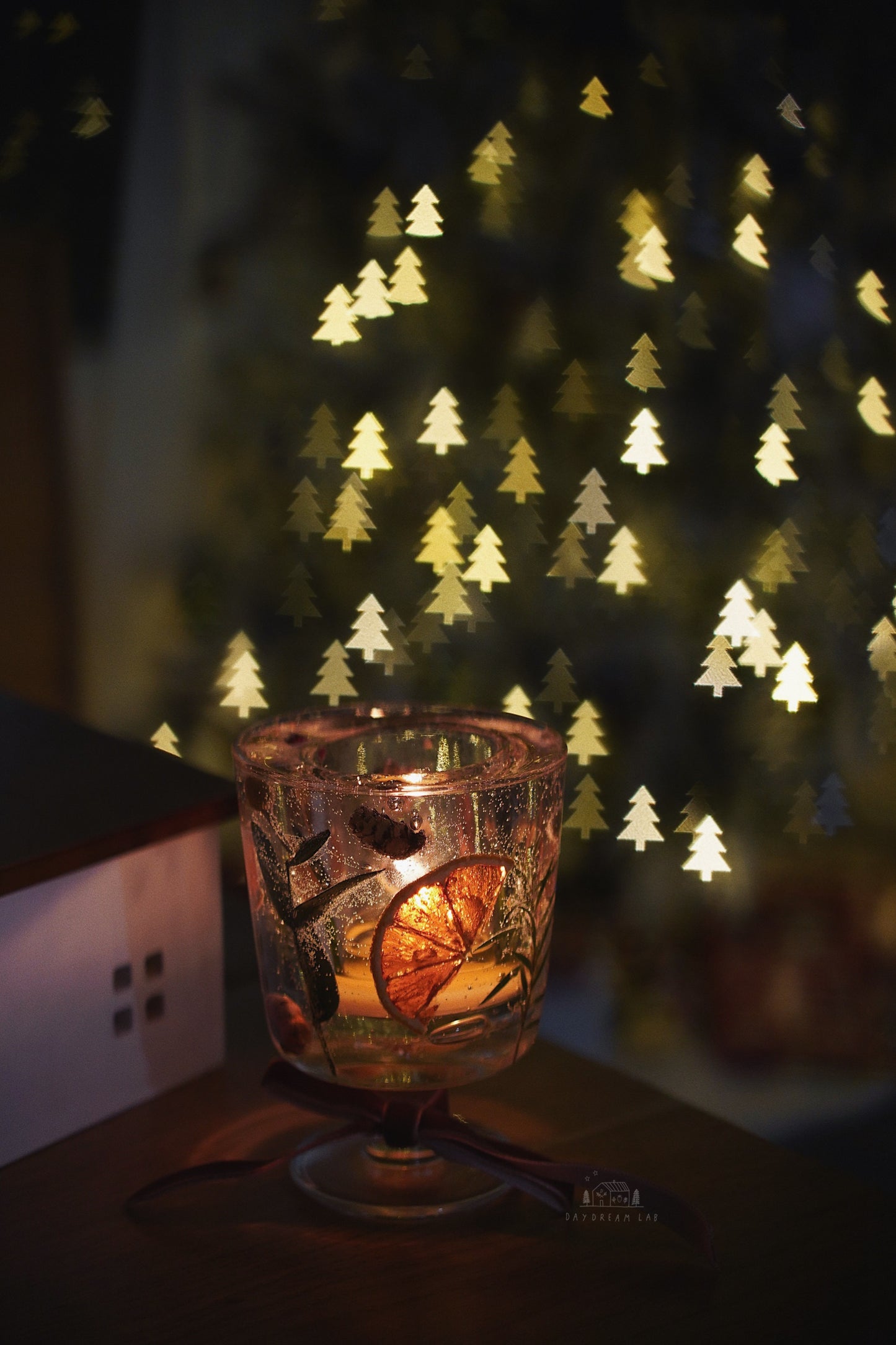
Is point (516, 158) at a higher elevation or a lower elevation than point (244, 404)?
higher

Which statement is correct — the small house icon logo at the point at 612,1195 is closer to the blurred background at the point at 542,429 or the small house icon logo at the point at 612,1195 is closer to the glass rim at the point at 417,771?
the glass rim at the point at 417,771

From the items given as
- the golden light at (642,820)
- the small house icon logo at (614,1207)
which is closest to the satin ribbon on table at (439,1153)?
the small house icon logo at (614,1207)

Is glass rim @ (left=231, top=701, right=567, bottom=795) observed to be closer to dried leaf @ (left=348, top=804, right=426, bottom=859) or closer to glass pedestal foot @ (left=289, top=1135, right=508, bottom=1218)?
dried leaf @ (left=348, top=804, right=426, bottom=859)

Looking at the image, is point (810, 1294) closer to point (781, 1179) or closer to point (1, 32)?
point (781, 1179)

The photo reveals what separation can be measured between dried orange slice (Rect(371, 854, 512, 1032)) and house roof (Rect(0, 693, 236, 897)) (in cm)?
20

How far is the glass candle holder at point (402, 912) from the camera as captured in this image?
1.98ft

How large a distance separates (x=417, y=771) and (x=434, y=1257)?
0.25 meters

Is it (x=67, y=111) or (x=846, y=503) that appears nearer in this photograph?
(x=846, y=503)

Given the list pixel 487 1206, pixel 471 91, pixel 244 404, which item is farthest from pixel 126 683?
pixel 487 1206

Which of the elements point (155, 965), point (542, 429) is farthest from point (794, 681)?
point (155, 965)

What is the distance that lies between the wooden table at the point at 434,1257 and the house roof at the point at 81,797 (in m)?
0.18

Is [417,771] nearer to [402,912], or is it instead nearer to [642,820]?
[402,912]

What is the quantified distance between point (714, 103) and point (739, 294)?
0.14 meters

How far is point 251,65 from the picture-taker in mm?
1144
